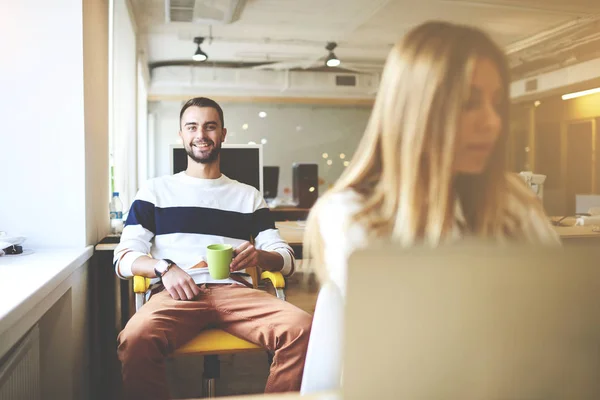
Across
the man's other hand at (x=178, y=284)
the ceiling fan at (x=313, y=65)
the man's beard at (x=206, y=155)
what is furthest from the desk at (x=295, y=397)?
the ceiling fan at (x=313, y=65)

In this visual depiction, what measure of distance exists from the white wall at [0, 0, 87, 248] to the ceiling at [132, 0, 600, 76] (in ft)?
6.80

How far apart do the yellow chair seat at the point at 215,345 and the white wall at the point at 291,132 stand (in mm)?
5905

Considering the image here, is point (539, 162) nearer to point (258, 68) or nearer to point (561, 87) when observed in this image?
point (561, 87)

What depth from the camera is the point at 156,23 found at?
16.3 ft

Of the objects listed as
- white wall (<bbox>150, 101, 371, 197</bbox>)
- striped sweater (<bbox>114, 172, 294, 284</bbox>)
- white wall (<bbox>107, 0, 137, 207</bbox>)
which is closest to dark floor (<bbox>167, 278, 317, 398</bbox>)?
striped sweater (<bbox>114, 172, 294, 284</bbox>)

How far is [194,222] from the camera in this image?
6.34ft

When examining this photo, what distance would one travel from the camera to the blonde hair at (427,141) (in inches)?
25.2

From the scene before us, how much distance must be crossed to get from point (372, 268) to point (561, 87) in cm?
580

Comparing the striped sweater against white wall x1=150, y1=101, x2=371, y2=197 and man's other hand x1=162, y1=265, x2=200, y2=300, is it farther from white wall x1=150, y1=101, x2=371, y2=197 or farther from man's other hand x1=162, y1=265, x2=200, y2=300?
white wall x1=150, y1=101, x2=371, y2=197

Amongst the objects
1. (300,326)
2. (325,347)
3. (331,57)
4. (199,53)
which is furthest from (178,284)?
(331,57)

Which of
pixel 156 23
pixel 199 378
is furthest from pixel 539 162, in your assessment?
pixel 199 378

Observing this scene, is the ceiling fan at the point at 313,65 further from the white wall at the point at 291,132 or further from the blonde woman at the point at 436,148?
the blonde woman at the point at 436,148

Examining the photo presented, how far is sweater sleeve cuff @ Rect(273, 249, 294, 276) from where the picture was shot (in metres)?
1.89

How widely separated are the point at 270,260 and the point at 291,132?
19.8 feet
